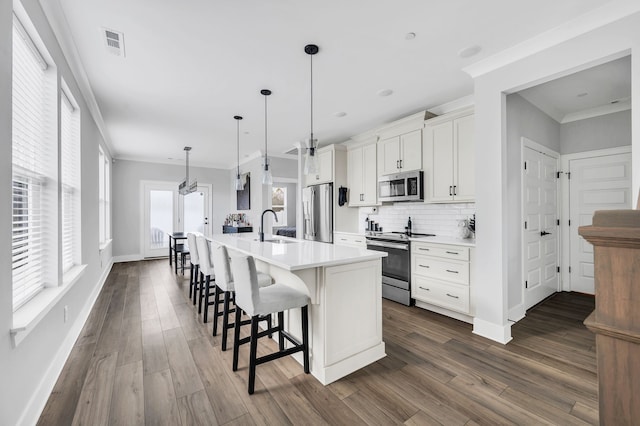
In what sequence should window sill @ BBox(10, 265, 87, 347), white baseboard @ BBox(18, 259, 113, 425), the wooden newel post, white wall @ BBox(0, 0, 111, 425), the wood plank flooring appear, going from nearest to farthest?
the wooden newel post < white wall @ BBox(0, 0, 111, 425) < window sill @ BBox(10, 265, 87, 347) < white baseboard @ BBox(18, 259, 113, 425) < the wood plank flooring

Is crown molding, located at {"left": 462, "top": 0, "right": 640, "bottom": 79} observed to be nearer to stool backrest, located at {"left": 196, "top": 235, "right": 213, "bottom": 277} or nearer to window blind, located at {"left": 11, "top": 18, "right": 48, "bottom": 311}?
stool backrest, located at {"left": 196, "top": 235, "right": 213, "bottom": 277}

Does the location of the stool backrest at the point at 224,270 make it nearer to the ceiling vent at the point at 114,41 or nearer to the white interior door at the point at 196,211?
the ceiling vent at the point at 114,41

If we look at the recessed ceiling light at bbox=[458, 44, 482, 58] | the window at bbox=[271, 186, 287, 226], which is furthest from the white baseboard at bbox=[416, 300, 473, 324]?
the window at bbox=[271, 186, 287, 226]

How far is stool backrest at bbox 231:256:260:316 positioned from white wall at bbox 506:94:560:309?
→ 253cm

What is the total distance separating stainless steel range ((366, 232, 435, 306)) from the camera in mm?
3758

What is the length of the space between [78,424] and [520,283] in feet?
13.1

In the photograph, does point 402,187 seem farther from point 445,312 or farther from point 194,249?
point 194,249

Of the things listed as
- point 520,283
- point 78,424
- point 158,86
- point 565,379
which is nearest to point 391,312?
point 520,283

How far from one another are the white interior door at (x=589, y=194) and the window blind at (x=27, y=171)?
550 centimetres

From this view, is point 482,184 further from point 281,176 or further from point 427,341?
point 281,176

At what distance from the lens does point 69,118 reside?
2977mm

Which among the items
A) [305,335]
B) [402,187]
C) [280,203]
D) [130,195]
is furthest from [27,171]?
[280,203]

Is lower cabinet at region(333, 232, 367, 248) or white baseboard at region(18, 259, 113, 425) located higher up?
lower cabinet at region(333, 232, 367, 248)

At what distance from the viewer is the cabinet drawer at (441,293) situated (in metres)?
3.18
